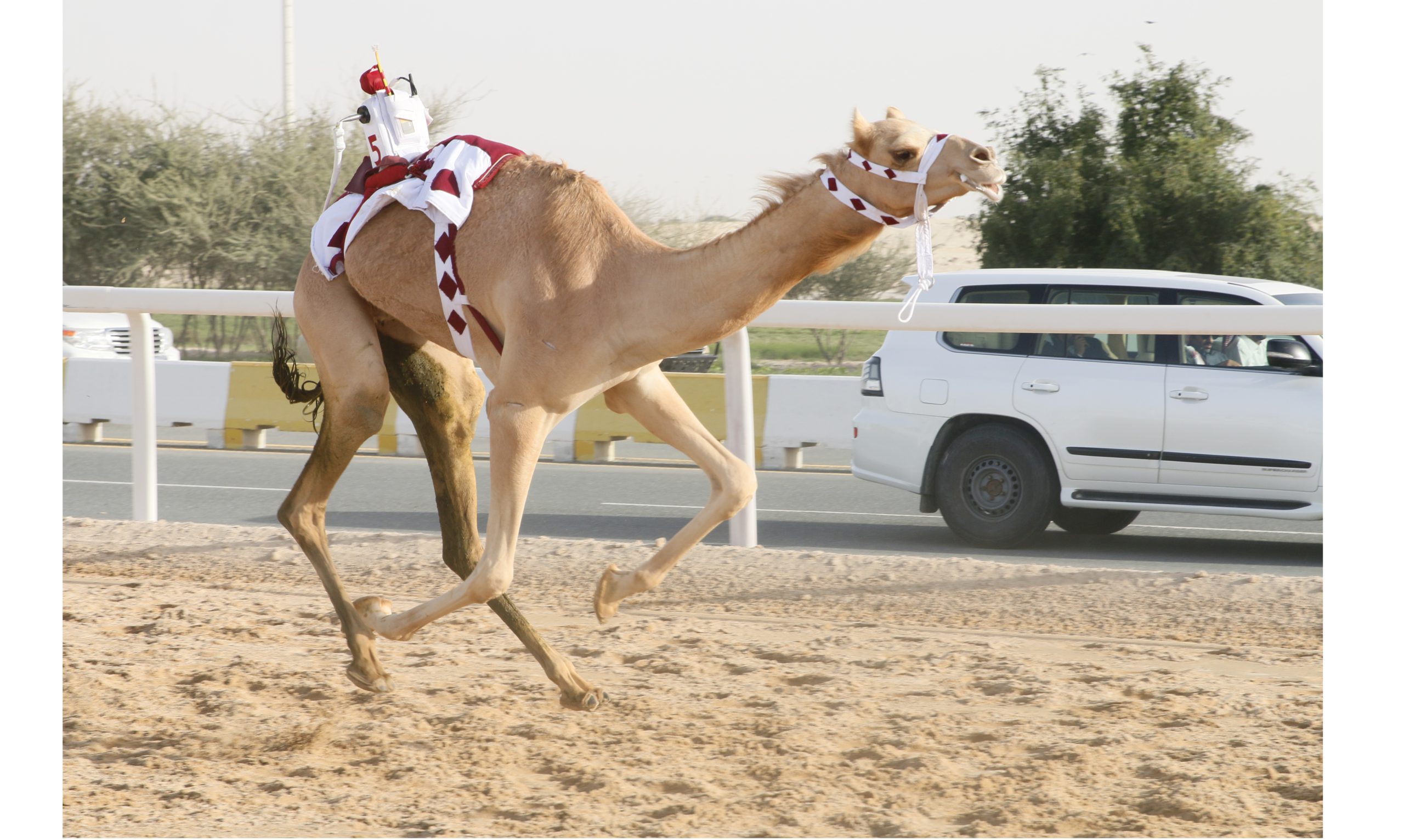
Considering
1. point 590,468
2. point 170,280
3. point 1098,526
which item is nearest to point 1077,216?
point 590,468

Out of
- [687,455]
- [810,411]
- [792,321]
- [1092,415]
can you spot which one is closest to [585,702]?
[687,455]

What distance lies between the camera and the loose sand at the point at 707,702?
3.95 m

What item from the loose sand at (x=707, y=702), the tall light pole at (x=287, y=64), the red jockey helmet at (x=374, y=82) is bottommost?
the loose sand at (x=707, y=702)

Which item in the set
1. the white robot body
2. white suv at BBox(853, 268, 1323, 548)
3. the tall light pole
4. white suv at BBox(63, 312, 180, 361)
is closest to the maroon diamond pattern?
the white robot body

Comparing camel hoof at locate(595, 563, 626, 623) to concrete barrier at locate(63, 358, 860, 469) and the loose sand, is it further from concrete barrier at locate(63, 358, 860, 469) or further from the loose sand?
concrete barrier at locate(63, 358, 860, 469)

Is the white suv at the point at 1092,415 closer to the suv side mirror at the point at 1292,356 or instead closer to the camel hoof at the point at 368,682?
the suv side mirror at the point at 1292,356

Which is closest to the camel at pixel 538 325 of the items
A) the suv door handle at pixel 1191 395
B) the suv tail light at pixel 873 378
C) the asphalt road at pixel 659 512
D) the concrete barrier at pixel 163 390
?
the asphalt road at pixel 659 512

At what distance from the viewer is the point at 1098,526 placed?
398 inches

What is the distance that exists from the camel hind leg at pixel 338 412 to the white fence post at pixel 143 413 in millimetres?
2634

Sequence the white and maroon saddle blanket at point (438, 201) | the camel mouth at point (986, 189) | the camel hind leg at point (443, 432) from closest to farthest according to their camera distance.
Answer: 1. the camel mouth at point (986, 189)
2. the white and maroon saddle blanket at point (438, 201)
3. the camel hind leg at point (443, 432)

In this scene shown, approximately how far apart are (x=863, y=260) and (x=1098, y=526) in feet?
66.2

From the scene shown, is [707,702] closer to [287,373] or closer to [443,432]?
[443,432]

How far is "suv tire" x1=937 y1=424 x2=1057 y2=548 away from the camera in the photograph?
9195mm

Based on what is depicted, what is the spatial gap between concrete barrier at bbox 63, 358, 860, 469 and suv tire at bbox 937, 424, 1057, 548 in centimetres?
309
